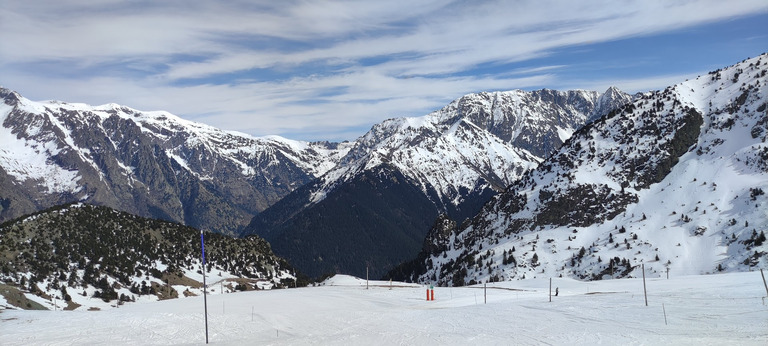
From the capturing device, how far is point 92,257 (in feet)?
527

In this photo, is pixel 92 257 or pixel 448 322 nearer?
pixel 448 322

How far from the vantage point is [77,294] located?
13612 centimetres

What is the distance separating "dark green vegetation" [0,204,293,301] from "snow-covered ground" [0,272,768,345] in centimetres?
6440

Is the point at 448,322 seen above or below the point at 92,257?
below

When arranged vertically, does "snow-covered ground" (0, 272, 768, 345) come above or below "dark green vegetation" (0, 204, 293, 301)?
below

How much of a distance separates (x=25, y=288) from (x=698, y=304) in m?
125

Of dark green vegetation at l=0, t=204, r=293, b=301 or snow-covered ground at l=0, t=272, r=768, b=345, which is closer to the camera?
snow-covered ground at l=0, t=272, r=768, b=345

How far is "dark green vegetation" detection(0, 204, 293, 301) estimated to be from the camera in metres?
140

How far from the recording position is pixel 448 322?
216 feet

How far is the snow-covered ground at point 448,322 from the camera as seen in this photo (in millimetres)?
52438

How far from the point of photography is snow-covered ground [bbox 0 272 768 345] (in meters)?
52.4

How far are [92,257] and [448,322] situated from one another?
126627 millimetres

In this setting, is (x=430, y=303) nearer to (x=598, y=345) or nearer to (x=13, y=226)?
(x=598, y=345)

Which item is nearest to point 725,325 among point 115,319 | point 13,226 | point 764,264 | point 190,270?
point 115,319
